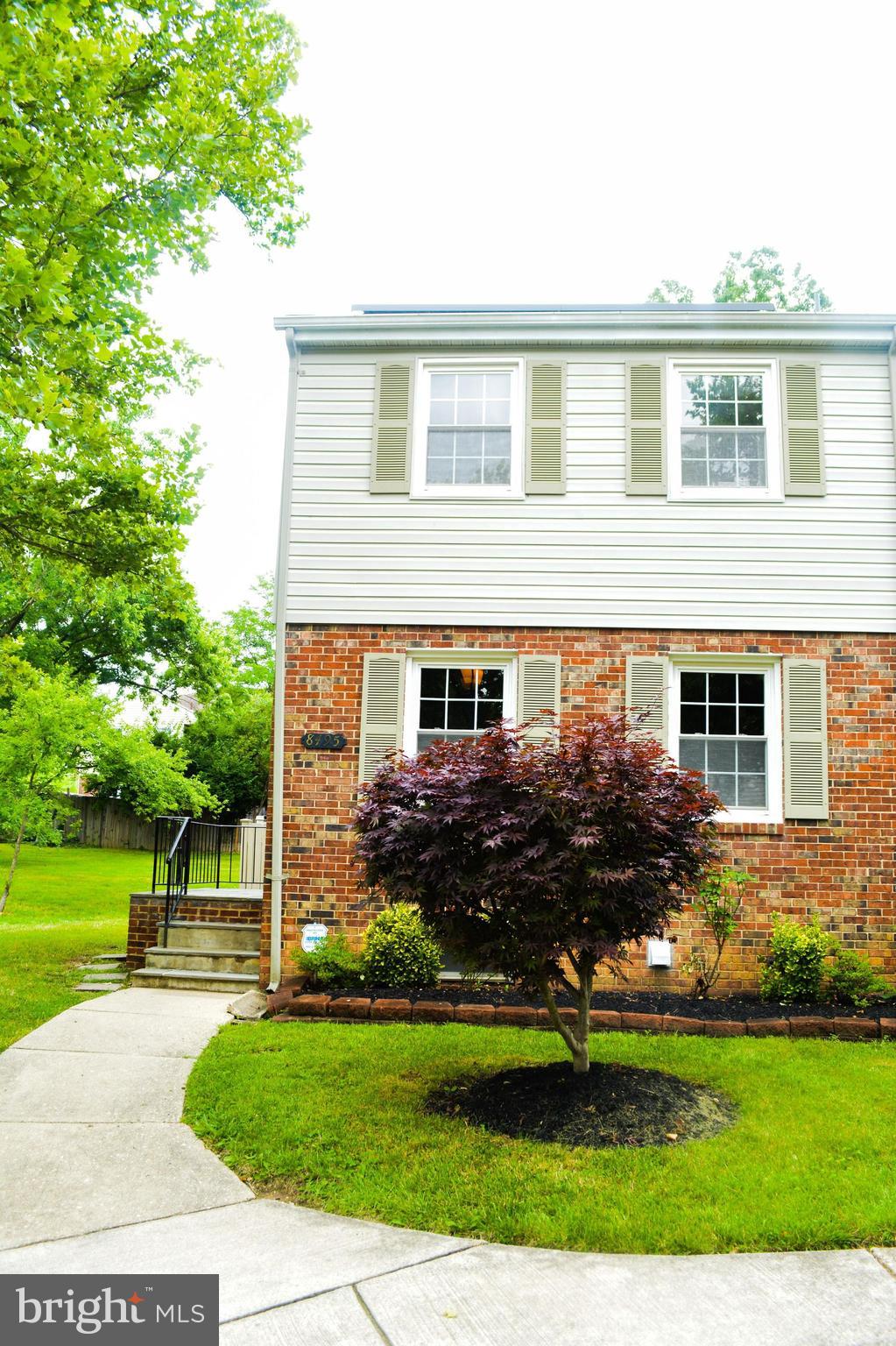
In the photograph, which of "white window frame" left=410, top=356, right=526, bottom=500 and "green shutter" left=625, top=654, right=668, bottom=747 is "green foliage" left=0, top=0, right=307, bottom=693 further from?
"green shutter" left=625, top=654, right=668, bottom=747

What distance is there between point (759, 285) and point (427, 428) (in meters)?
16.4

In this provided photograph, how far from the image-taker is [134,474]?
8797mm

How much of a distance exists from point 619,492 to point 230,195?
6017 mm

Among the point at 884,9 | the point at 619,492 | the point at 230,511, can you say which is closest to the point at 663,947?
the point at 619,492

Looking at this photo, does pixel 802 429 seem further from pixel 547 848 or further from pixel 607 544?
pixel 547 848

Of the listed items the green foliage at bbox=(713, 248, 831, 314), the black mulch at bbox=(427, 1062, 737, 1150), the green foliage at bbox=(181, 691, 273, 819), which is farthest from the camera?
the green foliage at bbox=(181, 691, 273, 819)

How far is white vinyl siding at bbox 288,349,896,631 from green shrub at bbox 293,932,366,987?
2.79 meters

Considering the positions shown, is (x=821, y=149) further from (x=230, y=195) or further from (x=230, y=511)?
(x=230, y=511)

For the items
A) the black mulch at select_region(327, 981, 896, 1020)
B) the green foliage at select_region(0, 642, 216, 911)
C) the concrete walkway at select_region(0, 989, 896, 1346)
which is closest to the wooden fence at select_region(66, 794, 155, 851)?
the green foliage at select_region(0, 642, 216, 911)

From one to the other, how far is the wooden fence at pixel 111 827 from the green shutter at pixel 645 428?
2201cm

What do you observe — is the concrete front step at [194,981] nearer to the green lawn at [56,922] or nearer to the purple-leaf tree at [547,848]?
the green lawn at [56,922]

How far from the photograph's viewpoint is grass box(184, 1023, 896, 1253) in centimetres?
361

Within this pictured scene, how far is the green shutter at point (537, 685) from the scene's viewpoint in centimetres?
822

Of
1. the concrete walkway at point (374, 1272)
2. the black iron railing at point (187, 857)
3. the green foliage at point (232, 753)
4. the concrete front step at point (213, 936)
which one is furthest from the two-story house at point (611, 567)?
the green foliage at point (232, 753)
